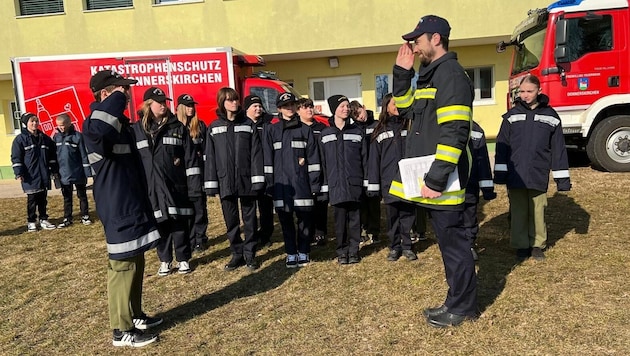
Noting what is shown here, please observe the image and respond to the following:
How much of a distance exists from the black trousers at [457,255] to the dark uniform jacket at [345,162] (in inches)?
63.4

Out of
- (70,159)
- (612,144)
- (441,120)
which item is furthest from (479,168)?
(70,159)

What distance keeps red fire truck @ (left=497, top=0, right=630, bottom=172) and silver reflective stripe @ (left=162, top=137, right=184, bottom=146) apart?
6.90 meters

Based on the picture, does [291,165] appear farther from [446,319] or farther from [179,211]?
[446,319]

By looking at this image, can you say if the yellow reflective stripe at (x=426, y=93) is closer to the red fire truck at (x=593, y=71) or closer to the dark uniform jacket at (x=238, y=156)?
the dark uniform jacket at (x=238, y=156)

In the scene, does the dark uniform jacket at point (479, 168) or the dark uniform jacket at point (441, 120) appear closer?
the dark uniform jacket at point (441, 120)

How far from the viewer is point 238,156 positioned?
188 inches

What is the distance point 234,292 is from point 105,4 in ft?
43.8

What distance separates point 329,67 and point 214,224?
8.98m

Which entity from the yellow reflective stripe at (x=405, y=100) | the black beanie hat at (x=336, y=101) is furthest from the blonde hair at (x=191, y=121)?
the yellow reflective stripe at (x=405, y=100)

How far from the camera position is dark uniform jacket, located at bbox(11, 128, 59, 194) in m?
7.30

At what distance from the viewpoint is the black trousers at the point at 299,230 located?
4902mm

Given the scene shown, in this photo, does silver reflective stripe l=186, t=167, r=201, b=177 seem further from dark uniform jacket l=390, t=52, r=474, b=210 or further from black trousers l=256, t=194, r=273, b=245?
dark uniform jacket l=390, t=52, r=474, b=210

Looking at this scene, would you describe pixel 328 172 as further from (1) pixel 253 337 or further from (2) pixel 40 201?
(2) pixel 40 201

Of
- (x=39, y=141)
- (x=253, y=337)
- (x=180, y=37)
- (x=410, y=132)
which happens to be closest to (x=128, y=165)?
(x=253, y=337)
